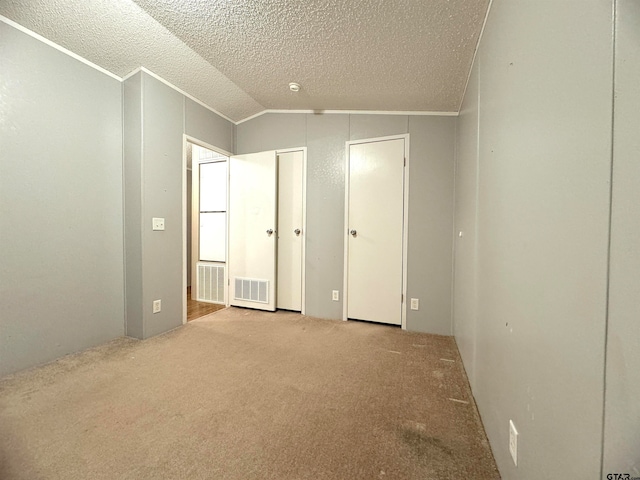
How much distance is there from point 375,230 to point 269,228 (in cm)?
128

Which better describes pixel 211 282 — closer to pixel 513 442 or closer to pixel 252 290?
pixel 252 290

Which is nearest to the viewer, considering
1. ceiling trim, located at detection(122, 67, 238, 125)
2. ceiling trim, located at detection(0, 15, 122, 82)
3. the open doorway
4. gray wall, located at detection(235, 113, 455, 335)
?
ceiling trim, located at detection(0, 15, 122, 82)

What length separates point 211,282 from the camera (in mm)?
3480

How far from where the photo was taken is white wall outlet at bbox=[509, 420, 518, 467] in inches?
33.5

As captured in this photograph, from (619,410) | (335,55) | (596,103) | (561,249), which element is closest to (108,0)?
(335,55)

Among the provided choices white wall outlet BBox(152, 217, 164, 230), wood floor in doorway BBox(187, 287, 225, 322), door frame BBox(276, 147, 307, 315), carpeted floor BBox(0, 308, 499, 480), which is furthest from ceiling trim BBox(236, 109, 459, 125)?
wood floor in doorway BBox(187, 287, 225, 322)

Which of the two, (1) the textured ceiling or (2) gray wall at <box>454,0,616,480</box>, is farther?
(1) the textured ceiling

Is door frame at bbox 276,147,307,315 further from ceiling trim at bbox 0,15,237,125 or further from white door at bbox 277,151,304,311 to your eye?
ceiling trim at bbox 0,15,237,125

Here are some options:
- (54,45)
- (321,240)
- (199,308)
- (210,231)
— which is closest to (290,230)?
(321,240)

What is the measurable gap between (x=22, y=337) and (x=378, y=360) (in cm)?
256

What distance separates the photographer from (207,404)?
1424 mm

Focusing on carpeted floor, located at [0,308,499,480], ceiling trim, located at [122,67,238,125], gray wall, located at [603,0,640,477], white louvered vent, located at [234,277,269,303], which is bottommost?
carpeted floor, located at [0,308,499,480]

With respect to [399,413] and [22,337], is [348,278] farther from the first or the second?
[22,337]

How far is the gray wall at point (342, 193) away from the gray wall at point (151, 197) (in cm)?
103
